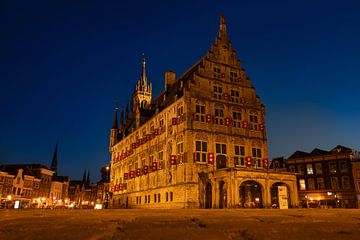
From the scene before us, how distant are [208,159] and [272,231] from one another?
86.1 feet

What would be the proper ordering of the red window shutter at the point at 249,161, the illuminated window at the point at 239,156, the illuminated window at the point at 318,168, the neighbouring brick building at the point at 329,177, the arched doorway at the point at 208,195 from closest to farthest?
the arched doorway at the point at 208,195
the red window shutter at the point at 249,161
the illuminated window at the point at 239,156
the neighbouring brick building at the point at 329,177
the illuminated window at the point at 318,168

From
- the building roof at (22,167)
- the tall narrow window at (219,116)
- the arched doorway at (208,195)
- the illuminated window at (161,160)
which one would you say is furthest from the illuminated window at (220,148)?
the building roof at (22,167)

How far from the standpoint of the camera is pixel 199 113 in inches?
1373

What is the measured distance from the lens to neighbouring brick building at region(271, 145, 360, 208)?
165ft

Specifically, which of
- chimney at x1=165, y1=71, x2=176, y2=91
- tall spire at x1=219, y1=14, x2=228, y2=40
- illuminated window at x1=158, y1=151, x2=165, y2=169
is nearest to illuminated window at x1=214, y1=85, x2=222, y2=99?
tall spire at x1=219, y1=14, x2=228, y2=40

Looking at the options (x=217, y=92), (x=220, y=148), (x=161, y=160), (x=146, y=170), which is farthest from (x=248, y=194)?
(x=146, y=170)

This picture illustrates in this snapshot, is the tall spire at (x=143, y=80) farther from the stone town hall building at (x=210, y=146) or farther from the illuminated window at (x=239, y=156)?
the illuminated window at (x=239, y=156)

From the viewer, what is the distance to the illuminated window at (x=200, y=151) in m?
33.0

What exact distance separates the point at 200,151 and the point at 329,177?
31116 millimetres

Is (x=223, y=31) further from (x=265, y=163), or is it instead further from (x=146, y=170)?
(x=146, y=170)

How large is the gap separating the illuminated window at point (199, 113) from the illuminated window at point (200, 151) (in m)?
2.75

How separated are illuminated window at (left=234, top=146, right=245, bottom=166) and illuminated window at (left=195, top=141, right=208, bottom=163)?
4178 millimetres

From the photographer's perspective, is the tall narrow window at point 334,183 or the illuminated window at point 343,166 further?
the tall narrow window at point 334,183

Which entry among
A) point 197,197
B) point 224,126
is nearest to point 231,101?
point 224,126
